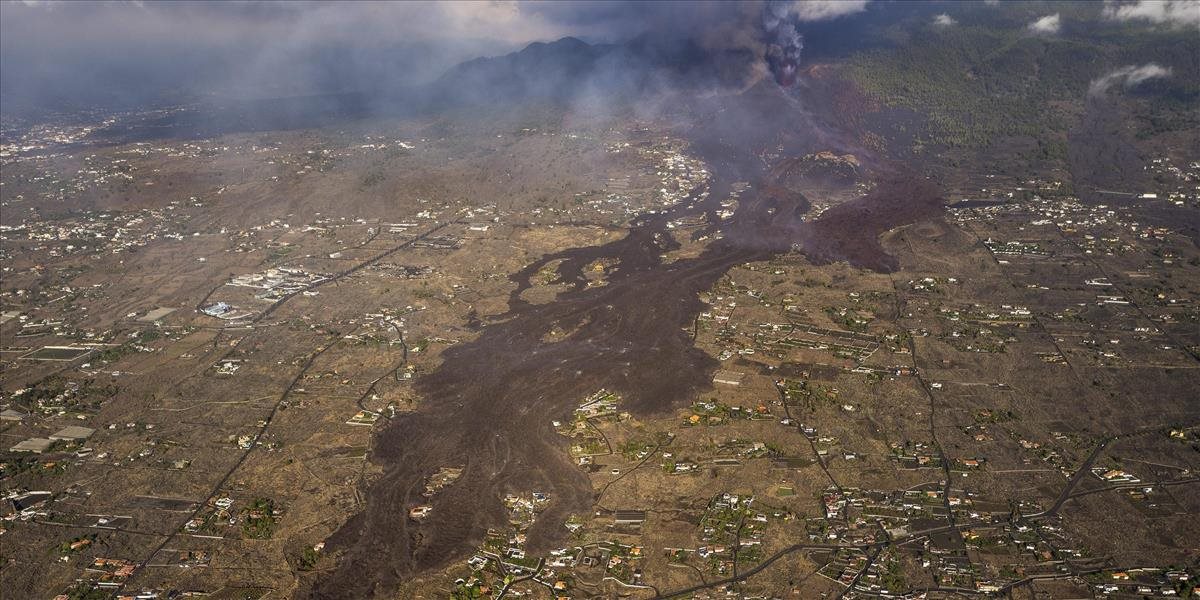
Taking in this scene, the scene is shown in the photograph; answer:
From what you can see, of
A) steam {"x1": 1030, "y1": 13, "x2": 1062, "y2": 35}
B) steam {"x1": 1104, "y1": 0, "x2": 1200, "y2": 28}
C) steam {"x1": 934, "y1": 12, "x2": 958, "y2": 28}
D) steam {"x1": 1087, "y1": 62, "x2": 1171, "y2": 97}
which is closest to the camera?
steam {"x1": 1087, "y1": 62, "x2": 1171, "y2": 97}

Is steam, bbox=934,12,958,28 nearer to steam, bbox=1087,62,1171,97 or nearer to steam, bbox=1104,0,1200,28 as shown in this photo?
steam, bbox=1104,0,1200,28

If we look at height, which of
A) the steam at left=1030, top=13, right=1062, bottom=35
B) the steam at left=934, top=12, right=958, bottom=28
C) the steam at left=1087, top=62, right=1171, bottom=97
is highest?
the steam at left=934, top=12, right=958, bottom=28

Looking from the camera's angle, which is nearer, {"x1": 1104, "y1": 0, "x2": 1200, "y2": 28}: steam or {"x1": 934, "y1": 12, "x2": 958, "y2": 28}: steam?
{"x1": 1104, "y1": 0, "x2": 1200, "y2": 28}: steam

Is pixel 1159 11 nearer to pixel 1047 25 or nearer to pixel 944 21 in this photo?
pixel 1047 25

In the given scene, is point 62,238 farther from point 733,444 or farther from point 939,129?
point 939,129

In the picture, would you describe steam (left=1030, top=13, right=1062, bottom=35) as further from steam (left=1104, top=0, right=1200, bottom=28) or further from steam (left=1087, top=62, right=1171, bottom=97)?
steam (left=1087, top=62, right=1171, bottom=97)

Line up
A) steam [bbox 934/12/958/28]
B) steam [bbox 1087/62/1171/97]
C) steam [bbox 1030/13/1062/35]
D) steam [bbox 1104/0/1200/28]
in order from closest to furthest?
steam [bbox 1087/62/1171/97] < steam [bbox 1104/0/1200/28] < steam [bbox 1030/13/1062/35] < steam [bbox 934/12/958/28]

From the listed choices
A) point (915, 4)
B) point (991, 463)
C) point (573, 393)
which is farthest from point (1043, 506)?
point (915, 4)

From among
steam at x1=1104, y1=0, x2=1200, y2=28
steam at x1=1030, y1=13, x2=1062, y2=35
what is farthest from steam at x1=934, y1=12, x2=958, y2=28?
steam at x1=1104, y1=0, x2=1200, y2=28

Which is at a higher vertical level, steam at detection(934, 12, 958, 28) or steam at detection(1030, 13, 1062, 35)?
steam at detection(934, 12, 958, 28)

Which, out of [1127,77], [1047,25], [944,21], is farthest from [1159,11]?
[944,21]
